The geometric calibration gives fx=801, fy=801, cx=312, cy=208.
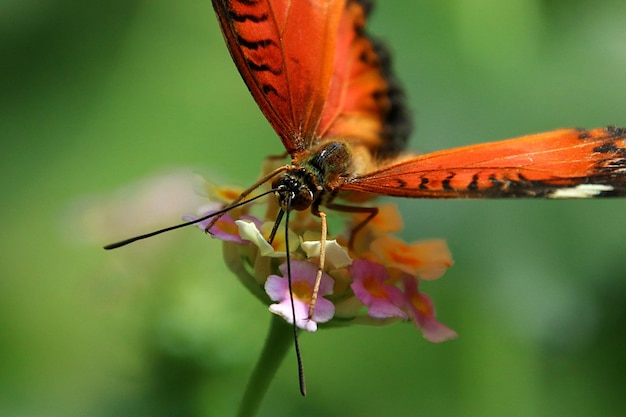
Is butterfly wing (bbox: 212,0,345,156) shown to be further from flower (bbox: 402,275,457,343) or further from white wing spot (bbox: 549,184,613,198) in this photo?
white wing spot (bbox: 549,184,613,198)

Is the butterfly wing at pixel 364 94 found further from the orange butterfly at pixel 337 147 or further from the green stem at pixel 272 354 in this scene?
the green stem at pixel 272 354

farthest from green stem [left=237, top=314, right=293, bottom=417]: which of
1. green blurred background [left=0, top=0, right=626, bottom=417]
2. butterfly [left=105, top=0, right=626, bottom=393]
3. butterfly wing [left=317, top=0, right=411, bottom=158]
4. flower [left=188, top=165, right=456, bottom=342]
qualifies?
butterfly wing [left=317, top=0, right=411, bottom=158]

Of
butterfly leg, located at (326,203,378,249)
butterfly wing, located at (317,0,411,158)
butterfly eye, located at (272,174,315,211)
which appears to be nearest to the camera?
butterfly eye, located at (272,174,315,211)

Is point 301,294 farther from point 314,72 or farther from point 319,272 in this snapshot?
point 314,72

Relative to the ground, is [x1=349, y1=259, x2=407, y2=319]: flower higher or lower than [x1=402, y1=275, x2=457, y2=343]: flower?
higher

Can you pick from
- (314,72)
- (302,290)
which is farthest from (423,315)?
(314,72)
